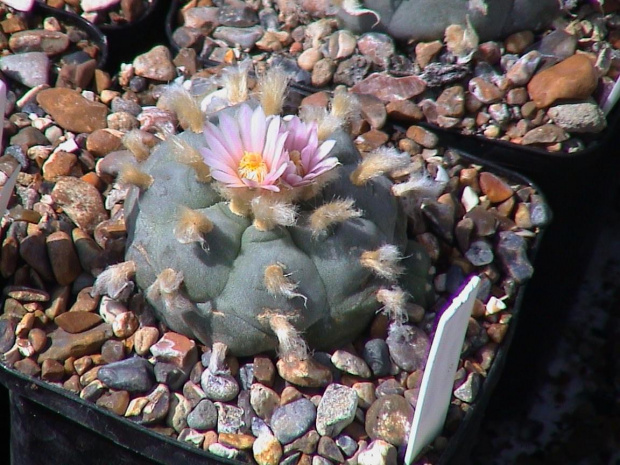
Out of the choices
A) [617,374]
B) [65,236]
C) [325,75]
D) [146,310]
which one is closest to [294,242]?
[146,310]

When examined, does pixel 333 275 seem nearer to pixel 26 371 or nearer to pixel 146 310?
pixel 146 310

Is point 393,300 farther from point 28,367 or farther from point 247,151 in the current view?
point 28,367

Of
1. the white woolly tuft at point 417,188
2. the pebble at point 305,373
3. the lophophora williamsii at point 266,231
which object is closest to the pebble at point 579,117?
the white woolly tuft at point 417,188

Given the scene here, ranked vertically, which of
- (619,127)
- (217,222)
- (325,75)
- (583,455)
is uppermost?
(217,222)

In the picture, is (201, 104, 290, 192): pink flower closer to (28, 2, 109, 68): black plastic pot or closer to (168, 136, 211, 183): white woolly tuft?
(168, 136, 211, 183): white woolly tuft

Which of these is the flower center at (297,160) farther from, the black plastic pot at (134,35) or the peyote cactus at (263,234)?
the black plastic pot at (134,35)
